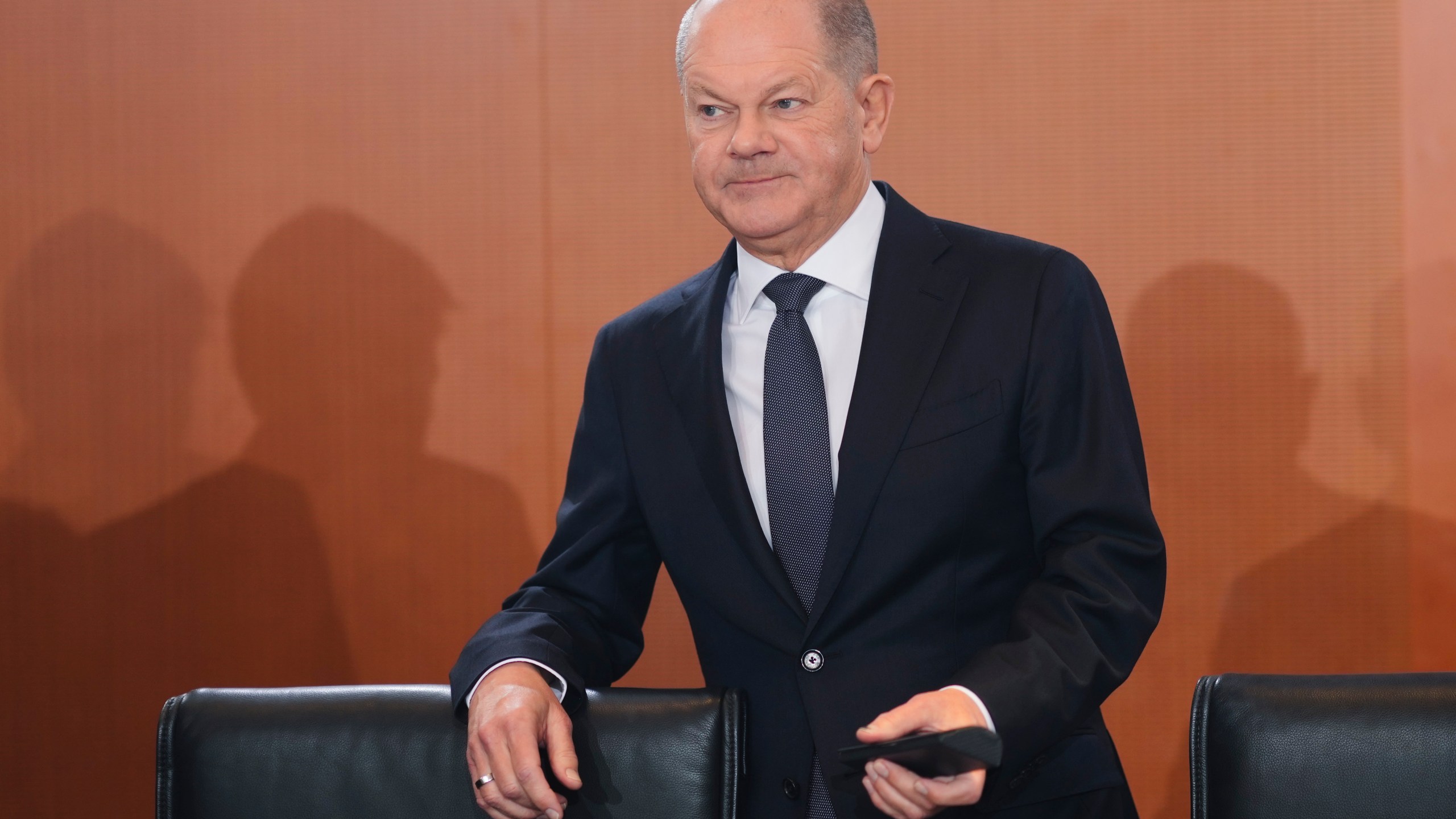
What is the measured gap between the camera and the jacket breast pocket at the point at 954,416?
4.07 feet

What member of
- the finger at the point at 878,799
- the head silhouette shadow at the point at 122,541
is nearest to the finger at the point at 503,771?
the finger at the point at 878,799

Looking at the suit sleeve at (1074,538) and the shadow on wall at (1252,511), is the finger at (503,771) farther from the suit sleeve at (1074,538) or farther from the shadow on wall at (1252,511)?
the shadow on wall at (1252,511)

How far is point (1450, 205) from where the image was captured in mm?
2598

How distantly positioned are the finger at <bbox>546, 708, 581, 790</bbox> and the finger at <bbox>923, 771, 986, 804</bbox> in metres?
0.31

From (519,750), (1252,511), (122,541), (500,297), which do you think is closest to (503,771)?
(519,750)

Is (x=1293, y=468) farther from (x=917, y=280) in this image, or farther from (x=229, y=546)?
(x=229, y=546)

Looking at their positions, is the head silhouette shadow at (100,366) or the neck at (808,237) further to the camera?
the head silhouette shadow at (100,366)

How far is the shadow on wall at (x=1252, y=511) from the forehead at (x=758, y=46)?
1.62 m

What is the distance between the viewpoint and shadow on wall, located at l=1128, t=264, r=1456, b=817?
2.64 m

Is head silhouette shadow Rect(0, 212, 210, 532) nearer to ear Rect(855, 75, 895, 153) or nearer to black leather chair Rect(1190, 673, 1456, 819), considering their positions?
ear Rect(855, 75, 895, 153)

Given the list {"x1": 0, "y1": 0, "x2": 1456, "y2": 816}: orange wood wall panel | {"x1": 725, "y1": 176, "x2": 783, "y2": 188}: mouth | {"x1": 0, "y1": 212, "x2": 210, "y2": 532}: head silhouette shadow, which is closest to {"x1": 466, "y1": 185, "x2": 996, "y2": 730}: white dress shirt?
{"x1": 725, "y1": 176, "x2": 783, "y2": 188}: mouth

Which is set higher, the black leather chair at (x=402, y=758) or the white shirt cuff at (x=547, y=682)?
the white shirt cuff at (x=547, y=682)

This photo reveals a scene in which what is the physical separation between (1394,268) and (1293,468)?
47 cm

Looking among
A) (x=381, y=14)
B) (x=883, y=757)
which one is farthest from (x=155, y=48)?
(x=883, y=757)
